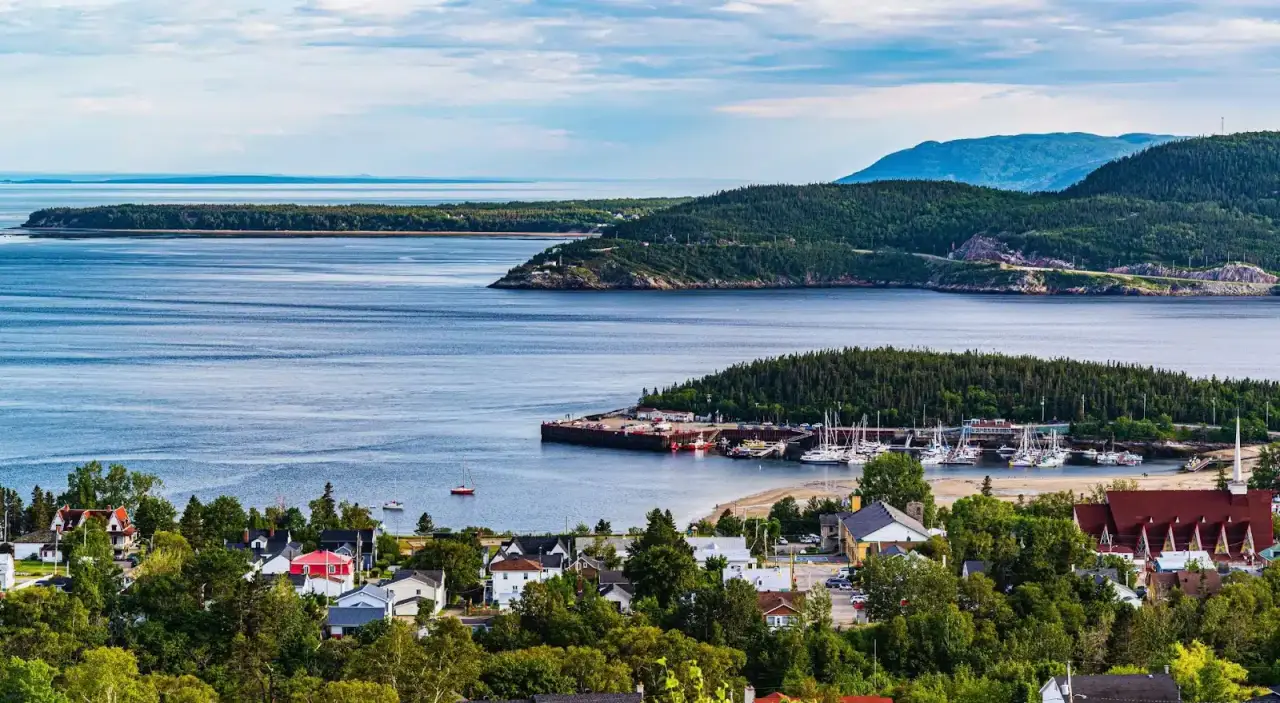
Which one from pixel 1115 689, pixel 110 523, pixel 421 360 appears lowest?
pixel 421 360

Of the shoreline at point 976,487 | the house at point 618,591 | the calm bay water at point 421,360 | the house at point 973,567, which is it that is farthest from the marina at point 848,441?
the house at point 618,591

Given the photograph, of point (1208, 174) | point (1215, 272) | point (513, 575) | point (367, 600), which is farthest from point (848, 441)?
point (1208, 174)

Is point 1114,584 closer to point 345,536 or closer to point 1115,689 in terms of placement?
point 1115,689

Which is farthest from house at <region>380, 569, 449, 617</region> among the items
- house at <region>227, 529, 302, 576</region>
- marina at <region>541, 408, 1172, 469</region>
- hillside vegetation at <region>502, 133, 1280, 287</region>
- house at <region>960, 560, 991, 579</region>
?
hillside vegetation at <region>502, 133, 1280, 287</region>

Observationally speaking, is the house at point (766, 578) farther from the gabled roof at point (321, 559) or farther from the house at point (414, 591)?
the gabled roof at point (321, 559)

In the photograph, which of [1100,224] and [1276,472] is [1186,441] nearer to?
[1276,472]

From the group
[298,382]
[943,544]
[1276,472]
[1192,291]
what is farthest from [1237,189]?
[943,544]
